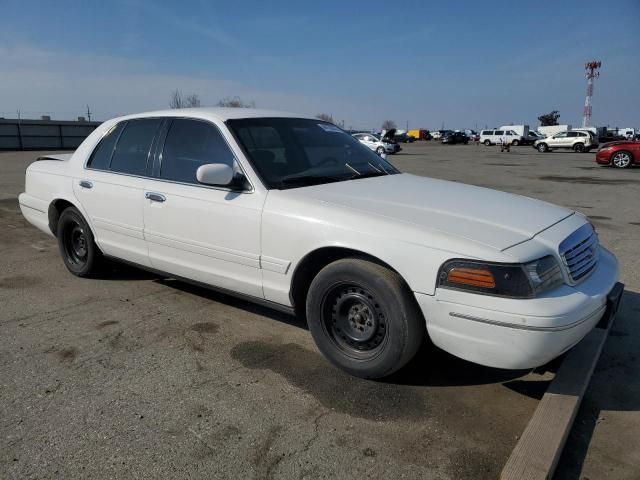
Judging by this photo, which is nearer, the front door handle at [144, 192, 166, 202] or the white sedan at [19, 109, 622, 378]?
the white sedan at [19, 109, 622, 378]

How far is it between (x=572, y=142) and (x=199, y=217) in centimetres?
3997

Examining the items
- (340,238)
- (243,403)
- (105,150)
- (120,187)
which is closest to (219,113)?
(120,187)

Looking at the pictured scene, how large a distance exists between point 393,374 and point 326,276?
0.73 metres

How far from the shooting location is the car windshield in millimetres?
3500

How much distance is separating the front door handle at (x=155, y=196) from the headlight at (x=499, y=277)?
223 cm

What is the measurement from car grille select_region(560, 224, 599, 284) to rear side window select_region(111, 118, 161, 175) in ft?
10.3

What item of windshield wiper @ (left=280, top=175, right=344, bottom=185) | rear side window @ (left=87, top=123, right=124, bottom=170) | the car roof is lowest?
windshield wiper @ (left=280, top=175, right=344, bottom=185)

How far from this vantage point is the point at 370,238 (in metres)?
2.80

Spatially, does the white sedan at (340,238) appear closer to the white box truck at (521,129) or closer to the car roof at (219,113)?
the car roof at (219,113)

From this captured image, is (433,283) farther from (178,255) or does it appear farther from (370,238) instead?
(178,255)

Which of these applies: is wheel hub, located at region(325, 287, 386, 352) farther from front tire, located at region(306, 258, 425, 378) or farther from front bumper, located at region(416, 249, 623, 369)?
front bumper, located at region(416, 249, 623, 369)

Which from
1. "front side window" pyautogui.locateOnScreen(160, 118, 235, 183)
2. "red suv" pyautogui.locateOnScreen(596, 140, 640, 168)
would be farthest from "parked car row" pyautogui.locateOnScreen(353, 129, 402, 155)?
"front side window" pyautogui.locateOnScreen(160, 118, 235, 183)

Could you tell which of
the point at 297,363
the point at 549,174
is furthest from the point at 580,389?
the point at 549,174

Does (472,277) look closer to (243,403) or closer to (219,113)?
(243,403)
